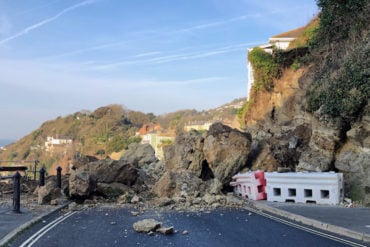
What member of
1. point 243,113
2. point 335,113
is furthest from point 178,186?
point 243,113

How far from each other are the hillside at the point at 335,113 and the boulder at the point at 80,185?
6.79 meters

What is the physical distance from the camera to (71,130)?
9631 centimetres

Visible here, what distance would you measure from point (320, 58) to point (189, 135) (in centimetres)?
733

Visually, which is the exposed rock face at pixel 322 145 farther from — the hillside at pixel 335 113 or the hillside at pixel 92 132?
the hillside at pixel 92 132

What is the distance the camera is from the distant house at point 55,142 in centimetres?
8291

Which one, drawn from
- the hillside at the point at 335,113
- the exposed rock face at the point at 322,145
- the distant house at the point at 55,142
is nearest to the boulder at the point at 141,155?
the hillside at the point at 335,113

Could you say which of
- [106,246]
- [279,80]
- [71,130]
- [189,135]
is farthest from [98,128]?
[106,246]

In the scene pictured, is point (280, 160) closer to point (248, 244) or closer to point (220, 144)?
point (220, 144)

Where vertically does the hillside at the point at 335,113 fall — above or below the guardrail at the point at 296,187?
above

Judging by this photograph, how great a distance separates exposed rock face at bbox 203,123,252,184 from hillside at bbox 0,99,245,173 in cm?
5507

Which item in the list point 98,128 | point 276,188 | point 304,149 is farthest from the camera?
point 98,128

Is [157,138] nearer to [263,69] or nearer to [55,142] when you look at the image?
[55,142]

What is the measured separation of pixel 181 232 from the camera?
996cm

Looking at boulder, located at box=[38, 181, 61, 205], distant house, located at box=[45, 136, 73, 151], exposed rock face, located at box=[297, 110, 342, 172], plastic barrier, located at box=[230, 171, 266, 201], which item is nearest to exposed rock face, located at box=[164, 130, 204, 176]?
plastic barrier, located at box=[230, 171, 266, 201]
